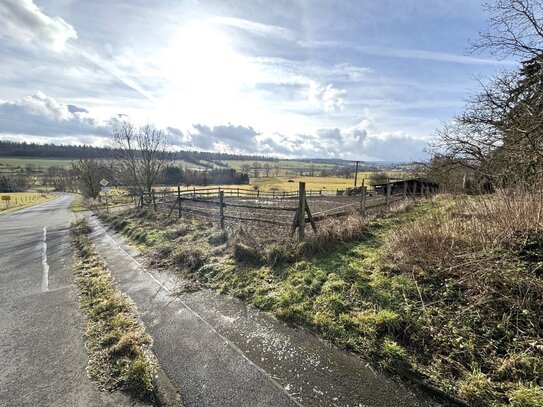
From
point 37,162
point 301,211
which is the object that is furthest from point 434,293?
point 37,162

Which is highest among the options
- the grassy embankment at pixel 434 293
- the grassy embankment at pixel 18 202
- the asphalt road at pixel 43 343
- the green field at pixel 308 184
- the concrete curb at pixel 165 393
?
the grassy embankment at pixel 434 293

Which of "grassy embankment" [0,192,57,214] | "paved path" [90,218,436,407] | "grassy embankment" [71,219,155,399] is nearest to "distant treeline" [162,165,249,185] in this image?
"grassy embankment" [0,192,57,214]

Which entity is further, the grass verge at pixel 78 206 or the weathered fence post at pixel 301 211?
the grass verge at pixel 78 206

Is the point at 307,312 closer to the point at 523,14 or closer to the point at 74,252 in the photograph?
the point at 74,252

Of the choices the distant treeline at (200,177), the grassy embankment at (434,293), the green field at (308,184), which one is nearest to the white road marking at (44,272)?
the grassy embankment at (434,293)

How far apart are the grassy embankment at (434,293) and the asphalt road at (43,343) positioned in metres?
2.45

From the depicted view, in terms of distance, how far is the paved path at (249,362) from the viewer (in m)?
2.66

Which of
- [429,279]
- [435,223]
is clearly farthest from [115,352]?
[435,223]

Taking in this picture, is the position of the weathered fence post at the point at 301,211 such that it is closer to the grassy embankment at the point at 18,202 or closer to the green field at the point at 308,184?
the grassy embankment at the point at 18,202

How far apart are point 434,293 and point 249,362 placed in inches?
107

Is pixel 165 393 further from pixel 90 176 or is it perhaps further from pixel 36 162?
pixel 36 162

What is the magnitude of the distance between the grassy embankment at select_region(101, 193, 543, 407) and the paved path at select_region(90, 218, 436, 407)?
272 millimetres

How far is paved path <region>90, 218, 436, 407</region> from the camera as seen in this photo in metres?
2.66

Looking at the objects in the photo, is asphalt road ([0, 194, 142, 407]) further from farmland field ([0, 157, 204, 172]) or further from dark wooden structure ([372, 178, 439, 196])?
farmland field ([0, 157, 204, 172])
